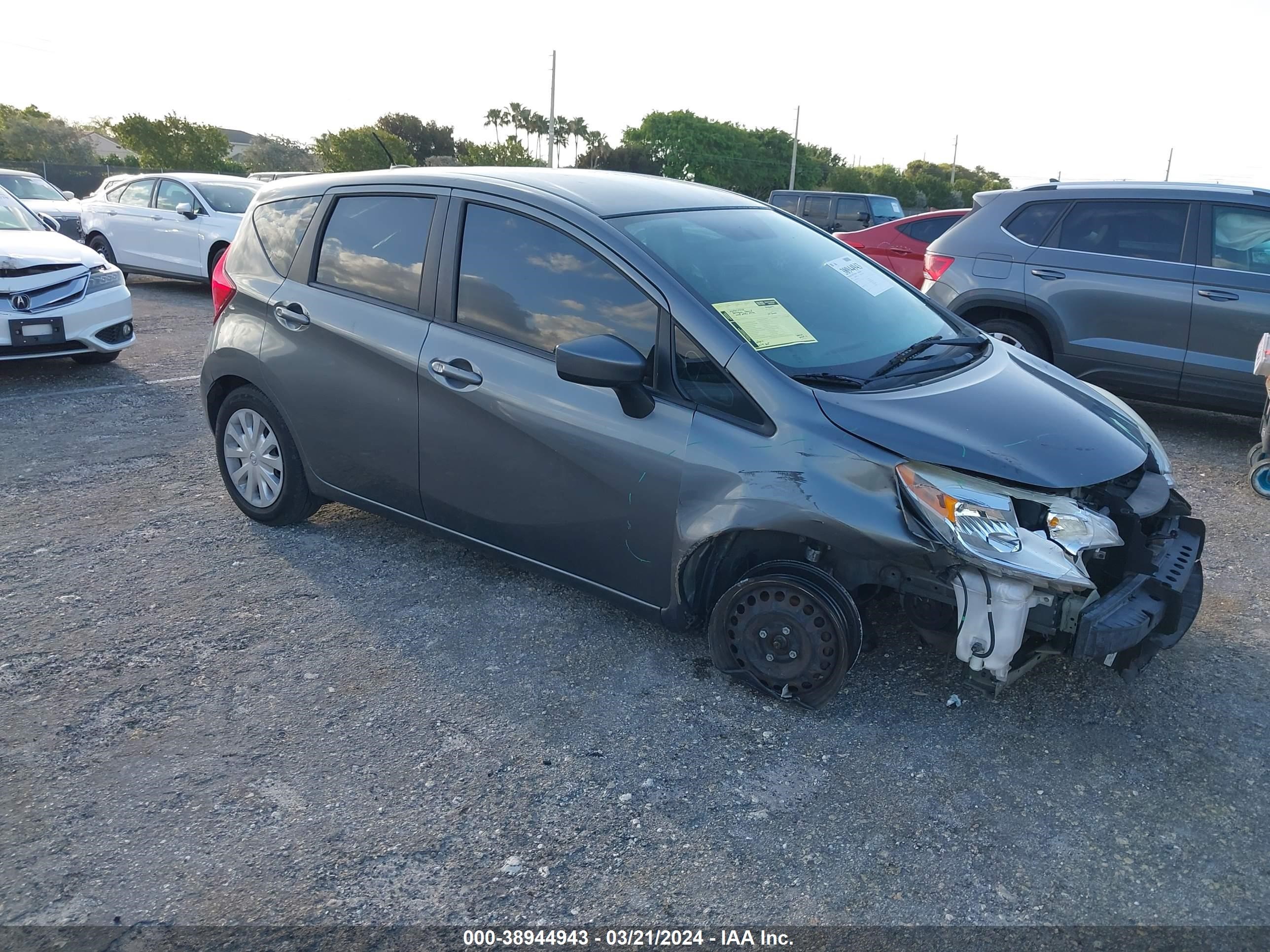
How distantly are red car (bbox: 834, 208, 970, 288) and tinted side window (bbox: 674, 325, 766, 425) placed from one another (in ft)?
27.6

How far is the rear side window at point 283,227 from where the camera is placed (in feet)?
14.8

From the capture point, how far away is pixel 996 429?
3148 mm

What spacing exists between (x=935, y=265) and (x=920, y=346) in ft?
14.1

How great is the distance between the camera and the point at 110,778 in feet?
9.75

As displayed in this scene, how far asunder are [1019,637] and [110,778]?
283cm

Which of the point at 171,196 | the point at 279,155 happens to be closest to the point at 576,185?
the point at 171,196

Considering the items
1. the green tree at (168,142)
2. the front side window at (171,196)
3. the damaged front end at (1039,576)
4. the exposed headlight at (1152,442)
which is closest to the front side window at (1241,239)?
the exposed headlight at (1152,442)

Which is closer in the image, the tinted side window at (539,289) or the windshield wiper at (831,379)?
the windshield wiper at (831,379)

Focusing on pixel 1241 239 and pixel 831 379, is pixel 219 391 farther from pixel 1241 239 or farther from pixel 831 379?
pixel 1241 239

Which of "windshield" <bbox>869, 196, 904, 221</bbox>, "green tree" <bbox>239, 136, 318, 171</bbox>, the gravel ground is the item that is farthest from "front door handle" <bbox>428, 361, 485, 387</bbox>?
"green tree" <bbox>239, 136, 318, 171</bbox>

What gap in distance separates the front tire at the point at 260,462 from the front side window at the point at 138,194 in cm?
1013

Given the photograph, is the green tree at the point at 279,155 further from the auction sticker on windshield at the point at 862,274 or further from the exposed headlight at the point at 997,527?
the exposed headlight at the point at 997,527

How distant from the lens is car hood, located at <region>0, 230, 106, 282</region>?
7.50m

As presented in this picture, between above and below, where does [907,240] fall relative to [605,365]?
above
